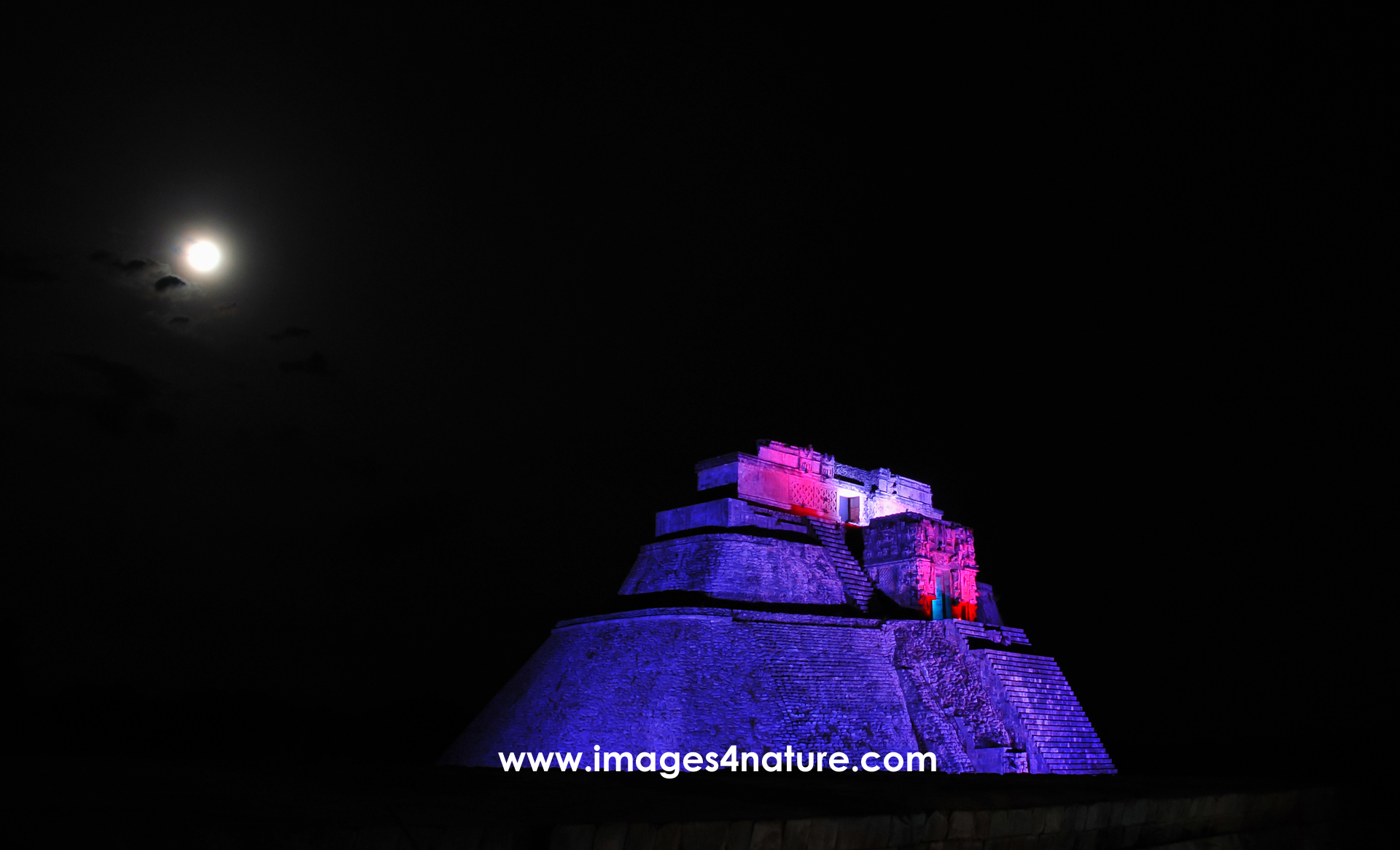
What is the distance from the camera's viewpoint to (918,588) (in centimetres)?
2834

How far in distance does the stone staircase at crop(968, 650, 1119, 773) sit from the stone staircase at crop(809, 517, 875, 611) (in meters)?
4.02

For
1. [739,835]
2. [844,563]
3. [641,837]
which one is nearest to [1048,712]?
[844,563]

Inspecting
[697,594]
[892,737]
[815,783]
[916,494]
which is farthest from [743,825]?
[916,494]

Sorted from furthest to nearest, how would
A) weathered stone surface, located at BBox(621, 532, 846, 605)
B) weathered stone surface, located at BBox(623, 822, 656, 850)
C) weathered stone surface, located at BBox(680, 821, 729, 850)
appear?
1. weathered stone surface, located at BBox(621, 532, 846, 605)
2. weathered stone surface, located at BBox(680, 821, 729, 850)
3. weathered stone surface, located at BBox(623, 822, 656, 850)

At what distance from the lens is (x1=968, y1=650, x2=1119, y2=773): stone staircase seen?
24.2m

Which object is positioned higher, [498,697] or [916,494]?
[916,494]

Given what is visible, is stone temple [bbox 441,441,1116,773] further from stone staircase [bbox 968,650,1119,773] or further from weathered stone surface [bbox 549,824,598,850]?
weathered stone surface [bbox 549,824,598,850]

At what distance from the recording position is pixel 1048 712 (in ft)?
83.9

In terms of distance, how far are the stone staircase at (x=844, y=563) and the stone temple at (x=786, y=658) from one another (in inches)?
2.9

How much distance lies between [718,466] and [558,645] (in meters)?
8.92

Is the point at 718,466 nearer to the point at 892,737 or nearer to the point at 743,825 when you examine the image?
the point at 892,737

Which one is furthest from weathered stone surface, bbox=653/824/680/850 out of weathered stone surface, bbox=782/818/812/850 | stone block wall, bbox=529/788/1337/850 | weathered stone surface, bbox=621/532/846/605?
weathered stone surface, bbox=621/532/846/605

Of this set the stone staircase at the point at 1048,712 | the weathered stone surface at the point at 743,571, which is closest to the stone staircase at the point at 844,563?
the weathered stone surface at the point at 743,571

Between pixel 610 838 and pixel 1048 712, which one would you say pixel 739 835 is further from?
pixel 1048 712
